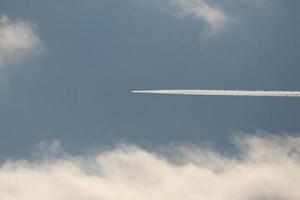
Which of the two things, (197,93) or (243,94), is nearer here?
(243,94)

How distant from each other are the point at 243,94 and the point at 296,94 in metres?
19.6

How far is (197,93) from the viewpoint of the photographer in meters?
89.0

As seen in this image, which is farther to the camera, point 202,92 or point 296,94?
point 202,92

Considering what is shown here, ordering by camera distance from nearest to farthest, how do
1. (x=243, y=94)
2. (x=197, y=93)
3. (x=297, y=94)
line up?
(x=297, y=94) → (x=243, y=94) → (x=197, y=93)

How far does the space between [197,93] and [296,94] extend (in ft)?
129

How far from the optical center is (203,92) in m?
94.6

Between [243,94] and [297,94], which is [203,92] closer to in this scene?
[243,94]

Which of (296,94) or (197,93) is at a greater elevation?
(197,93)

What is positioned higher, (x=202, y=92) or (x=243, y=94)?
(x=202, y=92)

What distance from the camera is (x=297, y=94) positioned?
2869 inches

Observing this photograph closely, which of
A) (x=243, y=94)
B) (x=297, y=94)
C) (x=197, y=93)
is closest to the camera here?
(x=297, y=94)

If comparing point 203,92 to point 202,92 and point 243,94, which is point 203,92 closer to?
point 202,92

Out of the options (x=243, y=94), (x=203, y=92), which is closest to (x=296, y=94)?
(x=243, y=94)

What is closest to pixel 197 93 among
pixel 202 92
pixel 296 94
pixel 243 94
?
pixel 202 92
